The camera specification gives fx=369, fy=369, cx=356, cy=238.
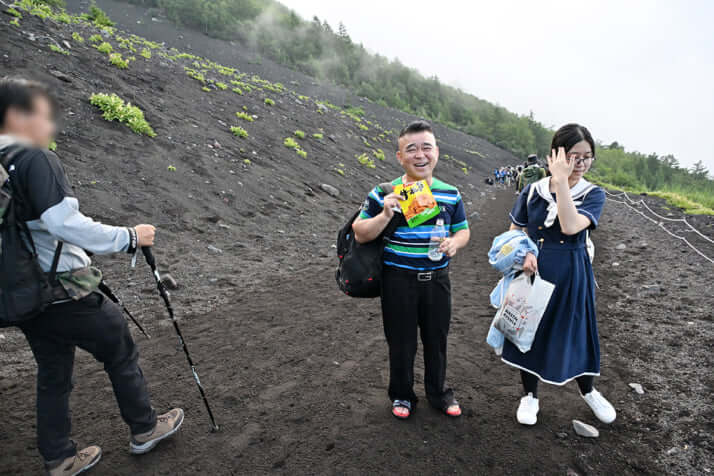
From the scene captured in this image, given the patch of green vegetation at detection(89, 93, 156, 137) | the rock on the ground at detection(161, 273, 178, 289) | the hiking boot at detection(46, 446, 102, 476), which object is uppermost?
the patch of green vegetation at detection(89, 93, 156, 137)

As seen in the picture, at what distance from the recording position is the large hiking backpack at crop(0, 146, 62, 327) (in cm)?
165

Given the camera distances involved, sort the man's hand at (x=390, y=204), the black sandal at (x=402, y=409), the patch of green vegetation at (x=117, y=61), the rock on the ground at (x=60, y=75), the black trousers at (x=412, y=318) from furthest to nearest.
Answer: the patch of green vegetation at (x=117, y=61) → the rock on the ground at (x=60, y=75) → the black sandal at (x=402, y=409) → the black trousers at (x=412, y=318) → the man's hand at (x=390, y=204)

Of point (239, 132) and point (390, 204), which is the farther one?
point (239, 132)

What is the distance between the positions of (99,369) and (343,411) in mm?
2272

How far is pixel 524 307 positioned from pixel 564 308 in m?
0.28

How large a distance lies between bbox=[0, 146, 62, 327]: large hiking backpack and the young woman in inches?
106

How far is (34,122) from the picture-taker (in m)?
1.73

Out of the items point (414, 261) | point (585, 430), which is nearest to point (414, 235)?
point (414, 261)

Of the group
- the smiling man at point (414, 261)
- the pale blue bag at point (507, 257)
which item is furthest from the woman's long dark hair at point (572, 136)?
the smiling man at point (414, 261)

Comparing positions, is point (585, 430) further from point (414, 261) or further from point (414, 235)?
point (414, 235)

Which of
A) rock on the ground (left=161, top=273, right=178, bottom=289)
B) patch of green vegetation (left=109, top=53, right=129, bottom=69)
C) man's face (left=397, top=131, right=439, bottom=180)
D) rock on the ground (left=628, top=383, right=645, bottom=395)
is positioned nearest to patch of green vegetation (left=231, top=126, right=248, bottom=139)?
patch of green vegetation (left=109, top=53, right=129, bottom=69)

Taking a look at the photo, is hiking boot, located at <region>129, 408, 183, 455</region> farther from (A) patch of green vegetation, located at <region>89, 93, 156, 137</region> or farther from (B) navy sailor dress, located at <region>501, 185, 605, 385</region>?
(A) patch of green vegetation, located at <region>89, 93, 156, 137</region>

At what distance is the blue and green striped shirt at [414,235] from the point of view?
2.25 meters

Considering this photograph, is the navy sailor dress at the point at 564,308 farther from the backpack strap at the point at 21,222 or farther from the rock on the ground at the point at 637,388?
the backpack strap at the point at 21,222
